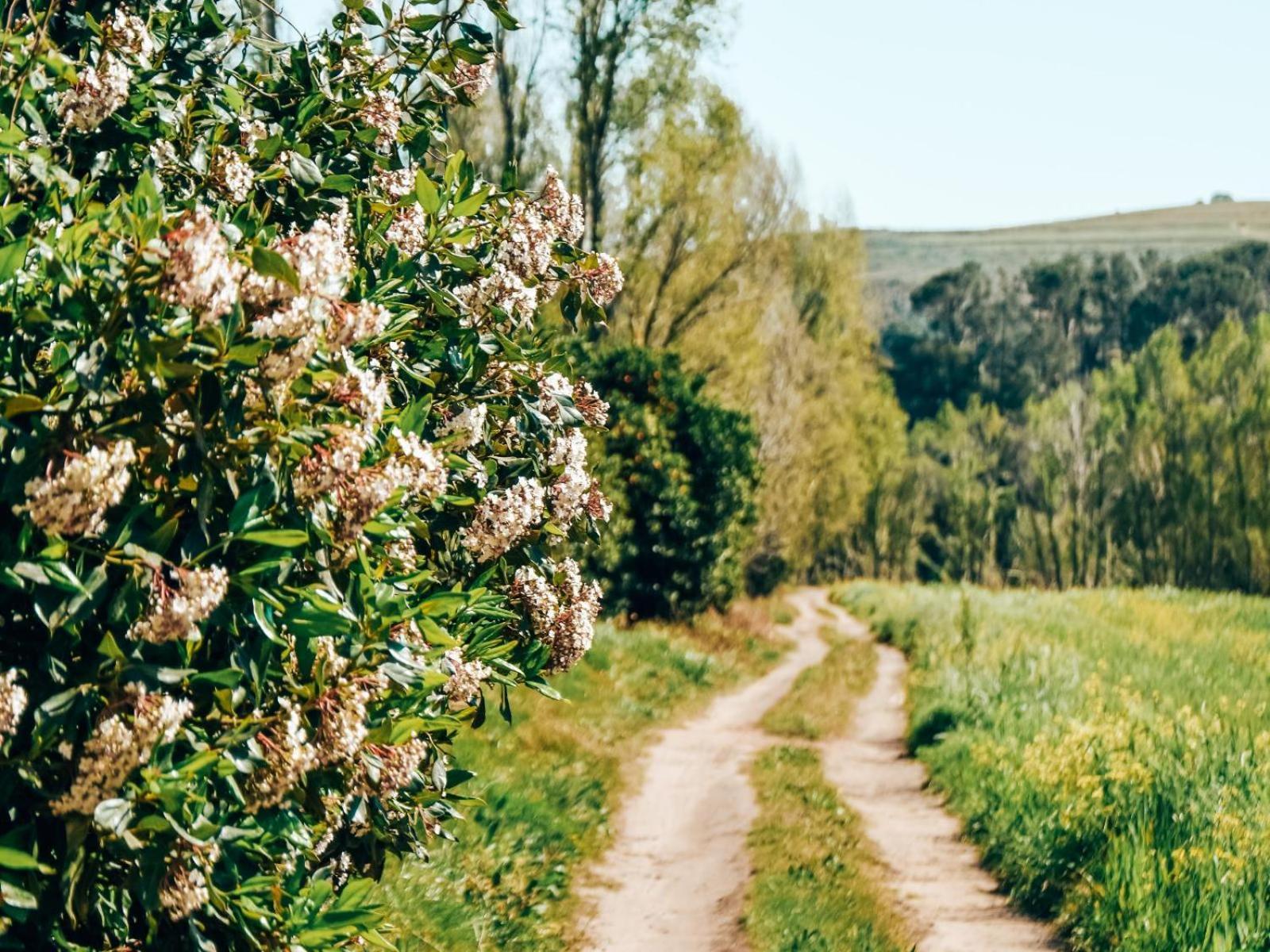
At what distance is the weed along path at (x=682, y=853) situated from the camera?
7.59 metres

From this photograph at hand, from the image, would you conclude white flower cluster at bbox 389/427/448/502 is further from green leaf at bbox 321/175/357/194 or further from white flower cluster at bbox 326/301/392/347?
green leaf at bbox 321/175/357/194

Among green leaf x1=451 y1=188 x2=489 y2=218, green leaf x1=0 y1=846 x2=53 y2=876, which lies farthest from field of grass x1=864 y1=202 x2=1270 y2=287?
green leaf x1=0 y1=846 x2=53 y2=876

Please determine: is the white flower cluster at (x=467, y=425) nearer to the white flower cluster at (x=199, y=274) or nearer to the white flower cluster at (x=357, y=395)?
the white flower cluster at (x=357, y=395)

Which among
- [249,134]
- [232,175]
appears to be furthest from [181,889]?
[249,134]

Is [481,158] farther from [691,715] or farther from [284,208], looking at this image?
[284,208]

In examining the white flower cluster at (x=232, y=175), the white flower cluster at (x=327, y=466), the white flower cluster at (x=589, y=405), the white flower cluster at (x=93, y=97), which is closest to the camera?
the white flower cluster at (x=327, y=466)

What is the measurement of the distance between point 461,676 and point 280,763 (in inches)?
49.2

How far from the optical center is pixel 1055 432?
201 ft

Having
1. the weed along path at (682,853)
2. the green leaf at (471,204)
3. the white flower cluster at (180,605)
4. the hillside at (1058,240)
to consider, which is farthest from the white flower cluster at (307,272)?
the hillside at (1058,240)

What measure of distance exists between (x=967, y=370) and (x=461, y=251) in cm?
8351

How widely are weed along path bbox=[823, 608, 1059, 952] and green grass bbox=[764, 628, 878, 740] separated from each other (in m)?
0.38

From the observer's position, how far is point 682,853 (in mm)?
9320

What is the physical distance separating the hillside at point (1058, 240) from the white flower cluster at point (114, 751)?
142m

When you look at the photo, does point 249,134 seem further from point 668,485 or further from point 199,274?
point 668,485
